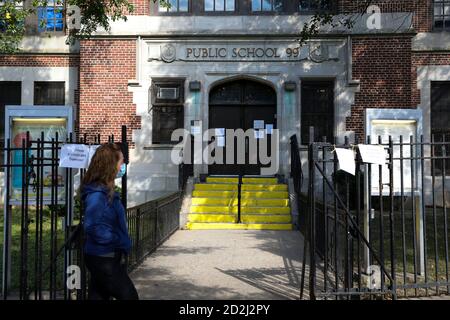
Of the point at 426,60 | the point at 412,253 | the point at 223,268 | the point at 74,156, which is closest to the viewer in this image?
the point at 74,156

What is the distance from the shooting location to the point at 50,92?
16.1 metres

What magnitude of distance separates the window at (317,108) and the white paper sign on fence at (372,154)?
9618 mm

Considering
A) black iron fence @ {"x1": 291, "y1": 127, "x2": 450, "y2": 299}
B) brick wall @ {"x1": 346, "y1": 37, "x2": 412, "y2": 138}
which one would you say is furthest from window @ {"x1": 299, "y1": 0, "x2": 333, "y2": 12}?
black iron fence @ {"x1": 291, "y1": 127, "x2": 450, "y2": 299}

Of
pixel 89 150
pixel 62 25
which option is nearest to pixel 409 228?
pixel 89 150

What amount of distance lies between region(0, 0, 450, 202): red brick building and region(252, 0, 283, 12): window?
0.10ft

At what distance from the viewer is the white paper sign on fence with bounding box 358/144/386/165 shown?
541 cm

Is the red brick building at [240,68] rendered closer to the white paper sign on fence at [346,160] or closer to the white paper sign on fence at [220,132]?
the white paper sign on fence at [220,132]

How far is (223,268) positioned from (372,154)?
319 centimetres

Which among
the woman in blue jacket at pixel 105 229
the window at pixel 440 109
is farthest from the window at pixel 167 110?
Result: the woman in blue jacket at pixel 105 229

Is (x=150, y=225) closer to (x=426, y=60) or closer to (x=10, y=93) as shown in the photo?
(x=10, y=93)

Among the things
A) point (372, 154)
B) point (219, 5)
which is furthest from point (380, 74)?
point (372, 154)

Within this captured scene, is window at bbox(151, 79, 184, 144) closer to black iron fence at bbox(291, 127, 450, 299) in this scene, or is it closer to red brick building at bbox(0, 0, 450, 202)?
red brick building at bbox(0, 0, 450, 202)

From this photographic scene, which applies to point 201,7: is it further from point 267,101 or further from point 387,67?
point 387,67

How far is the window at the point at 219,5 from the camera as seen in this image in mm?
15383
